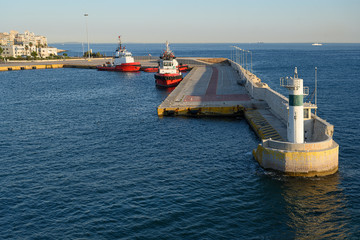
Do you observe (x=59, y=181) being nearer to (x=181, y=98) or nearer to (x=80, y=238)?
(x=80, y=238)

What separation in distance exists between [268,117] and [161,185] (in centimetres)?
2205

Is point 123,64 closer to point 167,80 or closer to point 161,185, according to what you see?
point 167,80

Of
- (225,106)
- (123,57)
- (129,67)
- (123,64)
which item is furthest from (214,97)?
(123,57)

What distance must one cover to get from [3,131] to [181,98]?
89.3 ft

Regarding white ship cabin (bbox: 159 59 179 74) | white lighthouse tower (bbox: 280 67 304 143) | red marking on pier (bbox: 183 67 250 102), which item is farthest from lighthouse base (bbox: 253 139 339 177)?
white ship cabin (bbox: 159 59 179 74)

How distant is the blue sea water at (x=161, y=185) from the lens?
2331 cm

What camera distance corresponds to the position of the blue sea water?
76.5ft

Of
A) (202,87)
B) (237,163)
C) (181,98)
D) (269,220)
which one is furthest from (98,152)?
(202,87)

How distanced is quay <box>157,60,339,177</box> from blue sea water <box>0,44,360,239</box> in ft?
3.42

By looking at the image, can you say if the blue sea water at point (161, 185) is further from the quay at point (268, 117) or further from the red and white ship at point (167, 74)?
the red and white ship at point (167, 74)

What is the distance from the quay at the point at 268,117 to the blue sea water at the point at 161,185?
3.42 ft

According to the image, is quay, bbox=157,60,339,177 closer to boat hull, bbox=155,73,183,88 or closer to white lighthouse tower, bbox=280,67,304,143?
white lighthouse tower, bbox=280,67,304,143

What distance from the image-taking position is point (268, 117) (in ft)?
154

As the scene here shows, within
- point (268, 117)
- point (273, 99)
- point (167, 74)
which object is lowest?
point (268, 117)
